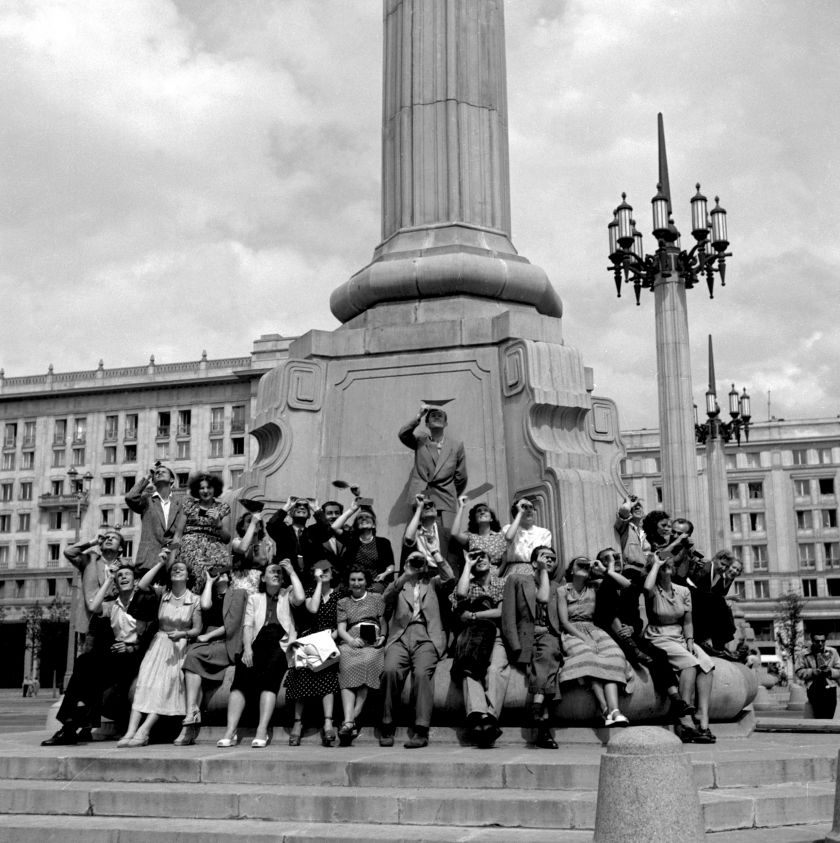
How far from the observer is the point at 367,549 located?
10914 mm

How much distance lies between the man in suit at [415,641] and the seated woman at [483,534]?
0.47 metres

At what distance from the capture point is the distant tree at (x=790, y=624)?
234 ft

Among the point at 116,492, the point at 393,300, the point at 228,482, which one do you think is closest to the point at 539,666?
the point at 393,300

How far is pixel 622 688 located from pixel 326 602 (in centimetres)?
278

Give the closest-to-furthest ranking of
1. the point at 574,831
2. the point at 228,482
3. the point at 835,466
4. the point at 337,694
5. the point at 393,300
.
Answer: the point at 574,831, the point at 337,694, the point at 393,300, the point at 228,482, the point at 835,466

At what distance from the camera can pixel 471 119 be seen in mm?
14102

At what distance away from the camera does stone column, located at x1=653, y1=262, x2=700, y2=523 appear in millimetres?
28812

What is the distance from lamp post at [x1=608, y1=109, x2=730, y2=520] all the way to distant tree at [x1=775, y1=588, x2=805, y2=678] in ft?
142

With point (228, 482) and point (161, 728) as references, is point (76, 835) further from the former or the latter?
point (228, 482)

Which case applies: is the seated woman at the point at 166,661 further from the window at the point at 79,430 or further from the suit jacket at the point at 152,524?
the window at the point at 79,430

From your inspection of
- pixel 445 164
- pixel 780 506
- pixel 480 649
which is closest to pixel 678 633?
pixel 480 649

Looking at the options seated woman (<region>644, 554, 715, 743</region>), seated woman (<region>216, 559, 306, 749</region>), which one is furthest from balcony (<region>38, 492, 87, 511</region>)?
seated woman (<region>644, 554, 715, 743</region>)

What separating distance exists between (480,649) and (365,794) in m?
2.09

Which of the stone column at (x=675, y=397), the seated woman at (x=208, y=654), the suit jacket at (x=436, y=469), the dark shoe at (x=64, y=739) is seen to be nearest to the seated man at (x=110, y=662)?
the dark shoe at (x=64, y=739)
